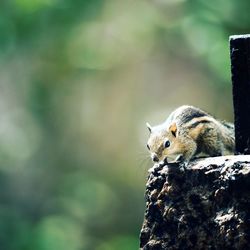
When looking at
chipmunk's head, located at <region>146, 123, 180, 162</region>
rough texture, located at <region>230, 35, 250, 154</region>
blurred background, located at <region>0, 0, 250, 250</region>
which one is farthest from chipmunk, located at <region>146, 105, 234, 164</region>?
blurred background, located at <region>0, 0, 250, 250</region>

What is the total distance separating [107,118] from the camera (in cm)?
867

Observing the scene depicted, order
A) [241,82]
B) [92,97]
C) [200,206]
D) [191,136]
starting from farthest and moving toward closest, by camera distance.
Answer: [92,97] < [191,136] < [241,82] < [200,206]

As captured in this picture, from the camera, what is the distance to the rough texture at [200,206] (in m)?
1.87

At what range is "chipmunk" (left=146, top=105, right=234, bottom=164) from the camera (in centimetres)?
257

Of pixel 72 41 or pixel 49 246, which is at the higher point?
pixel 72 41

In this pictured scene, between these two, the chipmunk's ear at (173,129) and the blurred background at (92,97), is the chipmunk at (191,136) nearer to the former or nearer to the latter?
the chipmunk's ear at (173,129)

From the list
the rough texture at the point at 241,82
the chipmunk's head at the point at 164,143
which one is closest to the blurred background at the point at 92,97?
the chipmunk's head at the point at 164,143

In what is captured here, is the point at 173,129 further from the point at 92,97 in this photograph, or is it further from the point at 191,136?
the point at 92,97

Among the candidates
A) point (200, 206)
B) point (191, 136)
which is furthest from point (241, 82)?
point (191, 136)

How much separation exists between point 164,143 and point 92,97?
234 inches

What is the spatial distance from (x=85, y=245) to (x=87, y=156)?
1.30 m

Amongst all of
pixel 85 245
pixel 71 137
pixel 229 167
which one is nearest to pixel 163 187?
pixel 229 167

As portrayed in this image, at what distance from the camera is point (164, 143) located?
9.06 feet

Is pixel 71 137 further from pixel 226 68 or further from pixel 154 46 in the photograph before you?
pixel 226 68
